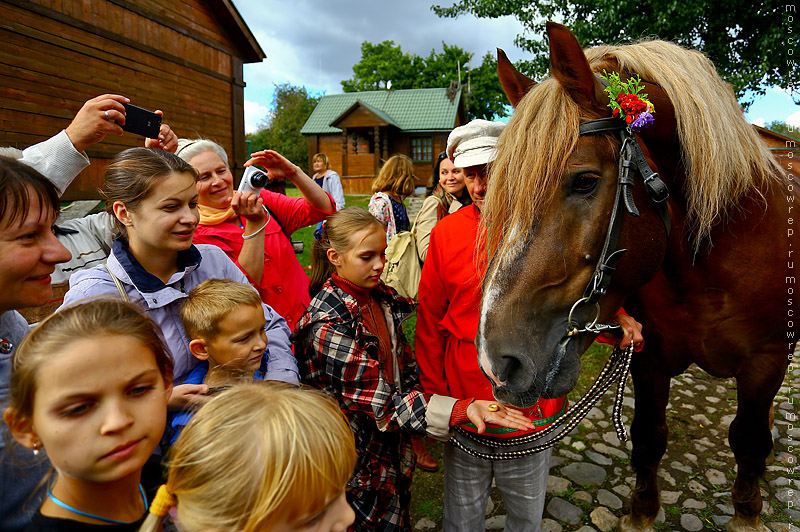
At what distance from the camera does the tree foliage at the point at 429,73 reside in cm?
4209

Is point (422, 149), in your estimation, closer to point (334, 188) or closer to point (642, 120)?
point (334, 188)

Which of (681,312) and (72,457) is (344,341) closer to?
(72,457)

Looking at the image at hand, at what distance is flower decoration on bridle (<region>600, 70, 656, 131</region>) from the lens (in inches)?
62.9

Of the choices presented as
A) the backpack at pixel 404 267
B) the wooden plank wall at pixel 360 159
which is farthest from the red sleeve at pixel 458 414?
the wooden plank wall at pixel 360 159

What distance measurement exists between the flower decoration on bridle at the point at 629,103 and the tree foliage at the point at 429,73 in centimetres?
4162

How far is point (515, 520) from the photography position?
2119mm

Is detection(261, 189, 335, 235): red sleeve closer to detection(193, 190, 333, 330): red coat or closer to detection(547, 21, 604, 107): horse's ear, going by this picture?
detection(193, 190, 333, 330): red coat

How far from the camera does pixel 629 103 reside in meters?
1.60

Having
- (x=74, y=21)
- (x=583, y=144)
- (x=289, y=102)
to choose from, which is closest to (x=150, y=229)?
(x=583, y=144)

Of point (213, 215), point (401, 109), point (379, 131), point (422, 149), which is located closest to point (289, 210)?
point (213, 215)

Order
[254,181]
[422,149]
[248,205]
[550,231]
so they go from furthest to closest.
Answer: [422,149] < [254,181] < [248,205] < [550,231]

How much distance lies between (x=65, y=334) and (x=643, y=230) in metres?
1.84

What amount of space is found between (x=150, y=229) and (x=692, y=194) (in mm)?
2158

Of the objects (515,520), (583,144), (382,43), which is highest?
(382,43)
